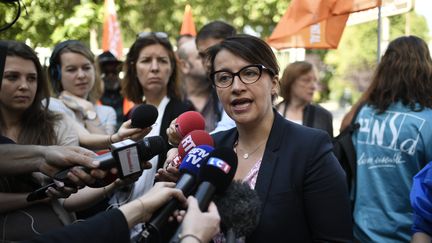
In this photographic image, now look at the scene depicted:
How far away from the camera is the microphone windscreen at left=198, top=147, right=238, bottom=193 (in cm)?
204

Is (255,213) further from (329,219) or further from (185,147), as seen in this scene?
(185,147)

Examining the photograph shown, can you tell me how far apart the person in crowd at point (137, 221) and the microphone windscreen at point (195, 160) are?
25 cm

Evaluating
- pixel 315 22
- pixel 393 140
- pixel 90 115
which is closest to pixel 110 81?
pixel 90 115

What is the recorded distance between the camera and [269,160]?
2551 mm

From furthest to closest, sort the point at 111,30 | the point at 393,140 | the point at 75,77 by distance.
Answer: the point at 111,30
the point at 75,77
the point at 393,140

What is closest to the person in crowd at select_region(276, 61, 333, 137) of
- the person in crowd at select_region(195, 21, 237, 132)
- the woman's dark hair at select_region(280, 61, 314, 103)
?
the woman's dark hair at select_region(280, 61, 314, 103)

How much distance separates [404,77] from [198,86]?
6.21 ft

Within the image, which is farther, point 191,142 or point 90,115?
point 90,115

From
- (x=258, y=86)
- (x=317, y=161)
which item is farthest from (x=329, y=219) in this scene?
(x=258, y=86)

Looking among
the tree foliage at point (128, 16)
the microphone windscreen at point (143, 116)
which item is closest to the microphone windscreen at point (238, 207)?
the microphone windscreen at point (143, 116)

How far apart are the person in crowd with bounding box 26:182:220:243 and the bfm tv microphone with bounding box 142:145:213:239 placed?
1.2 inches

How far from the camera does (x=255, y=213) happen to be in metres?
2.26

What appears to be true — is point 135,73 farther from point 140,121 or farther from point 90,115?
point 140,121

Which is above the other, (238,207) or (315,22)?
(315,22)
